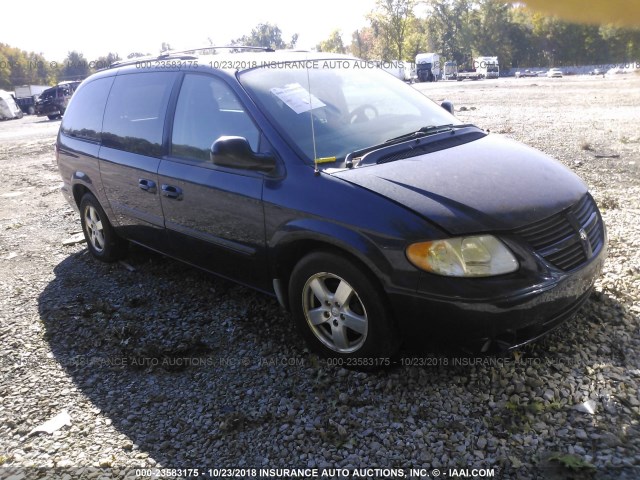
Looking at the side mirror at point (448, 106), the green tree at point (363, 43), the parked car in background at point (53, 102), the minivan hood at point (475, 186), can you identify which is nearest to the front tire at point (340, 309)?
the minivan hood at point (475, 186)

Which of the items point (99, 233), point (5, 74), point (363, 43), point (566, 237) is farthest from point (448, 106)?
point (363, 43)

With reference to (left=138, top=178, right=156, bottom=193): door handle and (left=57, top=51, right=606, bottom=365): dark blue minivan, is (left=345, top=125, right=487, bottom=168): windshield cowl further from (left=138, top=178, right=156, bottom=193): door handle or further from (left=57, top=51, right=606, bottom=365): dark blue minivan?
(left=138, top=178, right=156, bottom=193): door handle

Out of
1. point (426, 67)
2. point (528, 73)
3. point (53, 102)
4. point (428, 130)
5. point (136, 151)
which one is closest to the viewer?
point (428, 130)

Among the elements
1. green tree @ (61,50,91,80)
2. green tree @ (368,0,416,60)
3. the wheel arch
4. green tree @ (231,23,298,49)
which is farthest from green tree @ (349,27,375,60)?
the wheel arch

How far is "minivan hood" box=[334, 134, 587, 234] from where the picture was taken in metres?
2.62

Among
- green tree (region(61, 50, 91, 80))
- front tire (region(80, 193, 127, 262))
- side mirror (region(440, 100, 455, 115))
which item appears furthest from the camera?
green tree (region(61, 50, 91, 80))

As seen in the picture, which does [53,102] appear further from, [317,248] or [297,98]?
[317,248]

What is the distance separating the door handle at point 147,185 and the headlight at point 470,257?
2409mm

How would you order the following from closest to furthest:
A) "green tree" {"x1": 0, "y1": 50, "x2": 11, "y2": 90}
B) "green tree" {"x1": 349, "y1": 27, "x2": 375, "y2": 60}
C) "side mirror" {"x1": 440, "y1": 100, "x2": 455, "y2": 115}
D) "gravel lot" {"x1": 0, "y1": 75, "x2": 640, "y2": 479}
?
1. "gravel lot" {"x1": 0, "y1": 75, "x2": 640, "y2": 479}
2. "side mirror" {"x1": 440, "y1": 100, "x2": 455, "y2": 115}
3. "green tree" {"x1": 0, "y1": 50, "x2": 11, "y2": 90}
4. "green tree" {"x1": 349, "y1": 27, "x2": 375, "y2": 60}

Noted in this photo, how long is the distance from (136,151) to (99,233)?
1.36m

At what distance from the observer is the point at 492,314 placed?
2512 mm

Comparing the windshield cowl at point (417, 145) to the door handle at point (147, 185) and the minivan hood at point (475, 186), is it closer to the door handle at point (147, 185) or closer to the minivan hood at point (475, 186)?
the minivan hood at point (475, 186)

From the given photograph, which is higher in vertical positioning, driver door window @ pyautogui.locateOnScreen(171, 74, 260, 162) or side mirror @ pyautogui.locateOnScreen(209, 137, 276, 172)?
driver door window @ pyautogui.locateOnScreen(171, 74, 260, 162)

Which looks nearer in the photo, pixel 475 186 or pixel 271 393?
pixel 475 186
